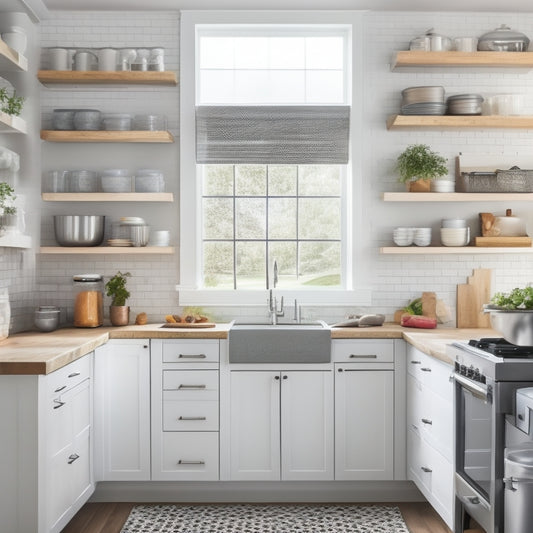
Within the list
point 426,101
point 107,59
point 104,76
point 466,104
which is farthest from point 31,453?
point 466,104

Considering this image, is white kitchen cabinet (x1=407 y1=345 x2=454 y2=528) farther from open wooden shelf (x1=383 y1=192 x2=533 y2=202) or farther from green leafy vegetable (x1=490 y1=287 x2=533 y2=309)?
open wooden shelf (x1=383 y1=192 x2=533 y2=202)

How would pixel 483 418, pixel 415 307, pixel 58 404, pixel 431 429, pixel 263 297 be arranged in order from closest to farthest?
pixel 483 418 < pixel 58 404 < pixel 431 429 < pixel 415 307 < pixel 263 297

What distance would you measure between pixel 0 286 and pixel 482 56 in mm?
3460

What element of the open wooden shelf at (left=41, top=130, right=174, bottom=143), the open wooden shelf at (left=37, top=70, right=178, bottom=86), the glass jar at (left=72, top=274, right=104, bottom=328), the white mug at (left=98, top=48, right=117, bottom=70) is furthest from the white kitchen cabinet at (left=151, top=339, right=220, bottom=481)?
the white mug at (left=98, top=48, right=117, bottom=70)

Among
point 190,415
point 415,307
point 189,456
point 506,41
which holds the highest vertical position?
point 506,41

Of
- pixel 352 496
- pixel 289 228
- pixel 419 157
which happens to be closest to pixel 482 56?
pixel 419 157

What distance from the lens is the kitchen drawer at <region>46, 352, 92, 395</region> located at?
3.17 metres

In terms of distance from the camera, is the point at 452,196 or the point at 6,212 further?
the point at 452,196

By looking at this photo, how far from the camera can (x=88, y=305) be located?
4383mm

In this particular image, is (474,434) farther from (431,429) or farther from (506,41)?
(506,41)

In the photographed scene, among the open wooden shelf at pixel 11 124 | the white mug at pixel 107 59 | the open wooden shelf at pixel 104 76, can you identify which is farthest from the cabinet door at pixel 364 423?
the white mug at pixel 107 59

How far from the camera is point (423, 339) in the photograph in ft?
12.5

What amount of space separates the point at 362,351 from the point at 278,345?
531 millimetres

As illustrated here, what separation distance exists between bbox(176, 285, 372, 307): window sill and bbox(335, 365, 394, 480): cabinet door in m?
0.71
